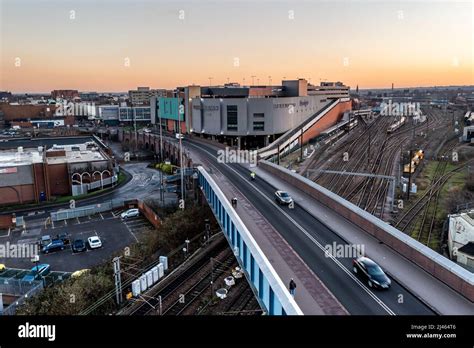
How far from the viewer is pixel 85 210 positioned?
68.0ft

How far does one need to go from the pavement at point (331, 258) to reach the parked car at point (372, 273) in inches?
4.7

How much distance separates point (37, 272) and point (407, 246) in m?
12.5

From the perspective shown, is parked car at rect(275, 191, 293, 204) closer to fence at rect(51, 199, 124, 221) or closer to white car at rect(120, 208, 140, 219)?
white car at rect(120, 208, 140, 219)

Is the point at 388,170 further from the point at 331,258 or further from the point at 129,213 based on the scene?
the point at 331,258

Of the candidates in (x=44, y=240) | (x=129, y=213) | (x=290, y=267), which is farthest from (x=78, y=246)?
(x=290, y=267)

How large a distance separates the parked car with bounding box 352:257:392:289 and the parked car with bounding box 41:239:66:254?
1372 centimetres

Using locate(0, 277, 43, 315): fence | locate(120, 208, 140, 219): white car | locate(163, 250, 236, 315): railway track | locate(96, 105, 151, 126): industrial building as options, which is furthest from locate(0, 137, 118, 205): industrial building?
locate(96, 105, 151, 126): industrial building

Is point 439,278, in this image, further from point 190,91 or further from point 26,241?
point 190,91

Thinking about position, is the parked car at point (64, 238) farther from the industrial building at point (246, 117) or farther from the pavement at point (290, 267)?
the industrial building at point (246, 117)

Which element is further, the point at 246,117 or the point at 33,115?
the point at 33,115

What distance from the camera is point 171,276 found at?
38.1 ft

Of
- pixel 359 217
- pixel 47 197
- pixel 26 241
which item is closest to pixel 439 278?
pixel 359 217

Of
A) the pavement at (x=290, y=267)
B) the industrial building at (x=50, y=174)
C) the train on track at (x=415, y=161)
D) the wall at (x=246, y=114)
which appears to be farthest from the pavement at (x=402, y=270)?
the wall at (x=246, y=114)

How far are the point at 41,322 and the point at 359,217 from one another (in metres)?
8.42
